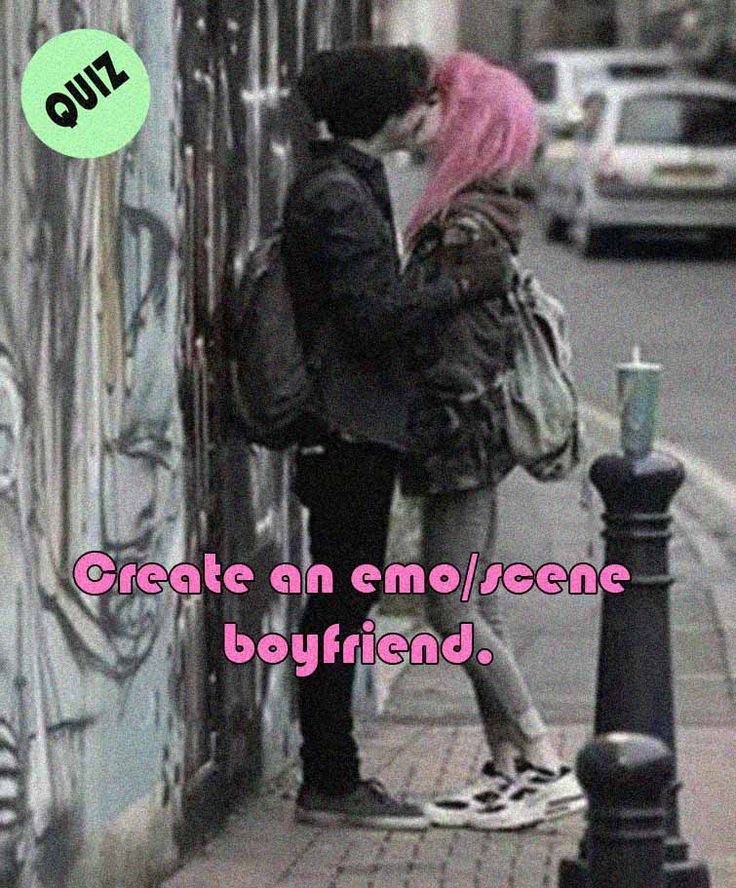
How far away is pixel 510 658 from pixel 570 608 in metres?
3.12

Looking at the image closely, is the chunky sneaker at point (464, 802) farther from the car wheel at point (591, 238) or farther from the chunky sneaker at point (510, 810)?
the car wheel at point (591, 238)

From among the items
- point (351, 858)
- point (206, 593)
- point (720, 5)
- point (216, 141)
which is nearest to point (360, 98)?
point (216, 141)

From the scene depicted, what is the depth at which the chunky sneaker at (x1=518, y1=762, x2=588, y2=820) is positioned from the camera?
6531mm

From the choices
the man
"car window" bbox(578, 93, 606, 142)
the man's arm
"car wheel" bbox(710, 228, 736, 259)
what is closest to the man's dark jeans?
the man

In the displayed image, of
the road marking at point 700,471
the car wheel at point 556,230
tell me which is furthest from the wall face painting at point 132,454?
the car wheel at point 556,230

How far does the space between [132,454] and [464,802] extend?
1.43 m

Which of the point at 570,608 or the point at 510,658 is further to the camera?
the point at 570,608

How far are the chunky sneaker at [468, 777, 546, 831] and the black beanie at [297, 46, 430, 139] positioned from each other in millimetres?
1551

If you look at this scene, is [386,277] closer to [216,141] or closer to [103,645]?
[216,141]

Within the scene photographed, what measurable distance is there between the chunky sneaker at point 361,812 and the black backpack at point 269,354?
0.83 m

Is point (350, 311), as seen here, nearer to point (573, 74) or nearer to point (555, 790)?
point (555, 790)

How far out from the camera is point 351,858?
621cm

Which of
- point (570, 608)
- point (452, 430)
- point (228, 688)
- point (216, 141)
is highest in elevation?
point (216, 141)

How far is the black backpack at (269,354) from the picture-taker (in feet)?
20.2
